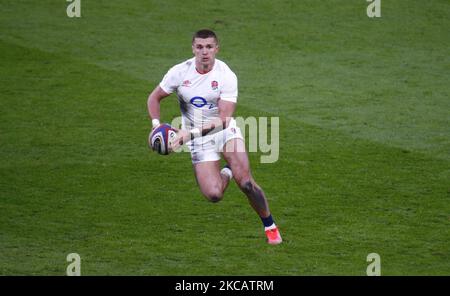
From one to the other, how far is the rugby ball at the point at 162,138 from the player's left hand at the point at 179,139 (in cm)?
4

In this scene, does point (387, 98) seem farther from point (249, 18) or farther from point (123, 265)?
point (123, 265)

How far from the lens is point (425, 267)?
9.26 meters

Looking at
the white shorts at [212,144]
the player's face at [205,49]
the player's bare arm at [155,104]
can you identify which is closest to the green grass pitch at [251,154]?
the white shorts at [212,144]

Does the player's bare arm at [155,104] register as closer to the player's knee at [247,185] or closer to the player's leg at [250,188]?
the player's leg at [250,188]

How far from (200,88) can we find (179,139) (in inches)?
29.5

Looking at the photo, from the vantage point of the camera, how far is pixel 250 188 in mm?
9891

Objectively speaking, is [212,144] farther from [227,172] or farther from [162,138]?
[162,138]

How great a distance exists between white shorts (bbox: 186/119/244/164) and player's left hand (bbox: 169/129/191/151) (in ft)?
1.56

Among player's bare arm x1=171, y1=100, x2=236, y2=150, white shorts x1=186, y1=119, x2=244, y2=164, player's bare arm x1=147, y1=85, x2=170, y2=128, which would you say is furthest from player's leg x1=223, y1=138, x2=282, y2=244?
player's bare arm x1=147, y1=85, x2=170, y2=128

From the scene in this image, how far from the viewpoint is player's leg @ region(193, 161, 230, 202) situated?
33.0 feet

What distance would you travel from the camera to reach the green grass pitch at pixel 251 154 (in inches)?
388

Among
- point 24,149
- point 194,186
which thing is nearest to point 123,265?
point 194,186

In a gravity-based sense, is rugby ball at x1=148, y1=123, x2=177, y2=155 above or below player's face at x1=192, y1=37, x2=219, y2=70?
below

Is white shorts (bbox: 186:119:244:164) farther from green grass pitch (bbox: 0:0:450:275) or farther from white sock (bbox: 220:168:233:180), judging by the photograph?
green grass pitch (bbox: 0:0:450:275)
